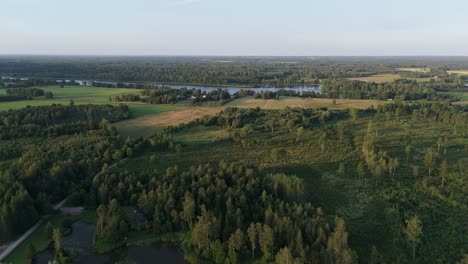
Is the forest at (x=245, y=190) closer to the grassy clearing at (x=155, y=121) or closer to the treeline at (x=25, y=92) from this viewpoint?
the grassy clearing at (x=155, y=121)

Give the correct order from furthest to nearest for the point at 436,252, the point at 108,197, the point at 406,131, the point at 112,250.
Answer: the point at 406,131 < the point at 108,197 < the point at 112,250 < the point at 436,252

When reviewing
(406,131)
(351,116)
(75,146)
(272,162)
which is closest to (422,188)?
(272,162)

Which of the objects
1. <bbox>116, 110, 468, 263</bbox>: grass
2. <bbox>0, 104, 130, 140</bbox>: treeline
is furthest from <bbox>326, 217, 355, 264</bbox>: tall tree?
<bbox>0, 104, 130, 140</bbox>: treeline

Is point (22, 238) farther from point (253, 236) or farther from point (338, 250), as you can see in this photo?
point (338, 250)

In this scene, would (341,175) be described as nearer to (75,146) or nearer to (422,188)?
(422,188)

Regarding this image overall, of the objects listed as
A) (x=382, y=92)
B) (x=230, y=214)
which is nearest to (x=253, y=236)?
(x=230, y=214)

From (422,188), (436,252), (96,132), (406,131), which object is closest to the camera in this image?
(436,252)

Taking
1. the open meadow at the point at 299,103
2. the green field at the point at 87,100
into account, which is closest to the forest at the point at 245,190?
the green field at the point at 87,100
